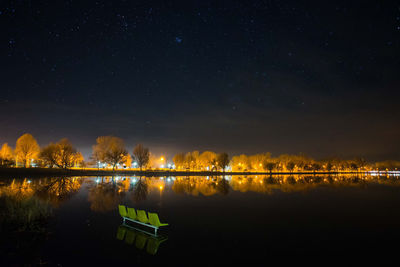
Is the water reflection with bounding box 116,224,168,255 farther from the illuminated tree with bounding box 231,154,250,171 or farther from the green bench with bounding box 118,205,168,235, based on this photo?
the illuminated tree with bounding box 231,154,250,171

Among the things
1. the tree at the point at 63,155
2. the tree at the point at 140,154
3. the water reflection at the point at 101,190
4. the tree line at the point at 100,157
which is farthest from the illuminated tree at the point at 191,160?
the water reflection at the point at 101,190

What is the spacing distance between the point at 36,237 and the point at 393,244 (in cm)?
1801

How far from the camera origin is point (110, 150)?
3351 inches

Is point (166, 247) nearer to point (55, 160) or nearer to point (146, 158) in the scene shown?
point (55, 160)

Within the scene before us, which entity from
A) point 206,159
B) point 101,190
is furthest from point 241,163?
point 101,190

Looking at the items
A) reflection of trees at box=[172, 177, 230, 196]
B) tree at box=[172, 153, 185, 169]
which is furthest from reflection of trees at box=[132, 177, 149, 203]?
tree at box=[172, 153, 185, 169]

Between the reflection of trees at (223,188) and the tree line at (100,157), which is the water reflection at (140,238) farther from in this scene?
the tree line at (100,157)

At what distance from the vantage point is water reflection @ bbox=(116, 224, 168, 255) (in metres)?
10.5

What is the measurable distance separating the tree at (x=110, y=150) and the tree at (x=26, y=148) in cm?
2433

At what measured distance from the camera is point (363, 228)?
1473 cm

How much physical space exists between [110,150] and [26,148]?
105 ft

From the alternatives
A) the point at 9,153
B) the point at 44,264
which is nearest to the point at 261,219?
the point at 44,264

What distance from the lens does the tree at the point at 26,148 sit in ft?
281

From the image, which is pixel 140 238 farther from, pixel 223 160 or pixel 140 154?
pixel 223 160
